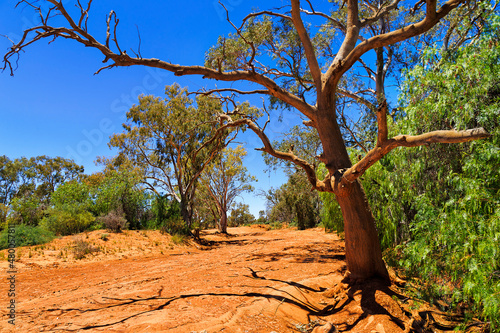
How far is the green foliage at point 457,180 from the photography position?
10.5 ft

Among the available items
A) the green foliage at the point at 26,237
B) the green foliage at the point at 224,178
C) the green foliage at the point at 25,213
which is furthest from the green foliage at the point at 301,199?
the green foliage at the point at 25,213

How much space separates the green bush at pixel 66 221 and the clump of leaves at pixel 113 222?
0.66 metres

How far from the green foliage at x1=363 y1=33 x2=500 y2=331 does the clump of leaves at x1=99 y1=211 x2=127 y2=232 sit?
1347cm

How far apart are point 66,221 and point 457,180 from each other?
15840 mm

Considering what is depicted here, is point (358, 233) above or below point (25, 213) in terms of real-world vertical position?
below

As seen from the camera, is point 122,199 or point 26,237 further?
point 122,199

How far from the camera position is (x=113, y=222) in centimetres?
1513

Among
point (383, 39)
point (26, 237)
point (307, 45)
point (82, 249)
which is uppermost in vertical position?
point (307, 45)

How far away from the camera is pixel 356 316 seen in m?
4.11

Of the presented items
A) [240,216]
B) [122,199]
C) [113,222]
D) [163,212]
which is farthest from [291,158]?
[240,216]

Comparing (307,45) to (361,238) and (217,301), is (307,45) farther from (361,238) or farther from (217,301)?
(217,301)

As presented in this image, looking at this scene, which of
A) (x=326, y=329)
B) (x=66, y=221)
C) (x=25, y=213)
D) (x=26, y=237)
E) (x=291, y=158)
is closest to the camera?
(x=326, y=329)

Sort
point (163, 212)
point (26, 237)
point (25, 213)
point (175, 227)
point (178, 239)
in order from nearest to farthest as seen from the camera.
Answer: point (26, 237) → point (178, 239) → point (175, 227) → point (25, 213) → point (163, 212)

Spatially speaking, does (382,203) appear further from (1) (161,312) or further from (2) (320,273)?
(1) (161,312)
